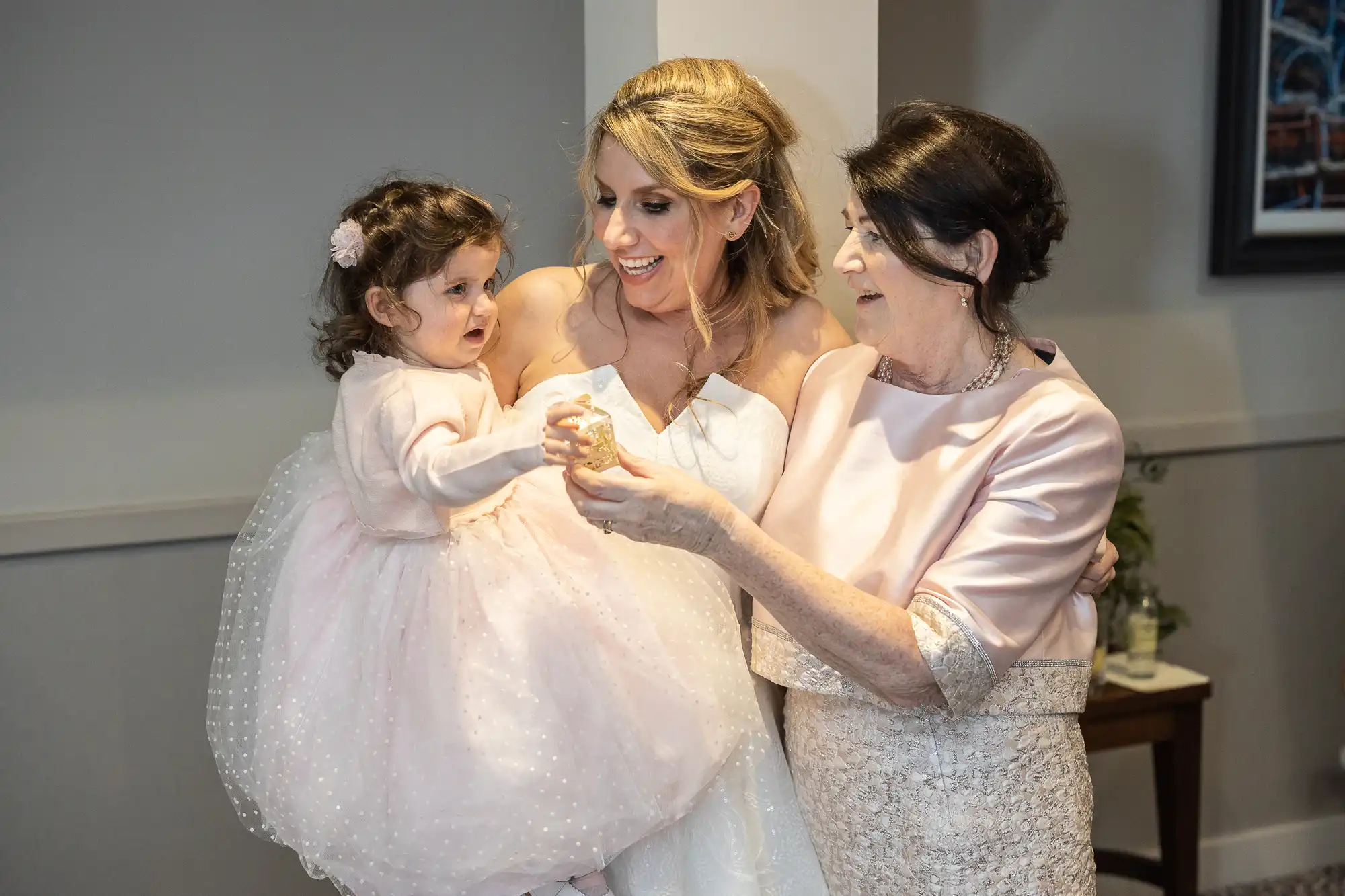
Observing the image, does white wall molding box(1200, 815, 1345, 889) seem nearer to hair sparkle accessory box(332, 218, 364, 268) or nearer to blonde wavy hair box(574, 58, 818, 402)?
blonde wavy hair box(574, 58, 818, 402)

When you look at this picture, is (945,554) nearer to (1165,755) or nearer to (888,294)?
(888,294)

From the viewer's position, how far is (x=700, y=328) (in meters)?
1.94

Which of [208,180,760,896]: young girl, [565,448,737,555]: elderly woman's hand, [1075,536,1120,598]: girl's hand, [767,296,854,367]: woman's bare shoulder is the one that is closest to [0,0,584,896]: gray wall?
[208,180,760,896]: young girl

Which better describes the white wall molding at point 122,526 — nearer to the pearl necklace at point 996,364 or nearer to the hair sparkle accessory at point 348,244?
the hair sparkle accessory at point 348,244

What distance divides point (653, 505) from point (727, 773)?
496 mm

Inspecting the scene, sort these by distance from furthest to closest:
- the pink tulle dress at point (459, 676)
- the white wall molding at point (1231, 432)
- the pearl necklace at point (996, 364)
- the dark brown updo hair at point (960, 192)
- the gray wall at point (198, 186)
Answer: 1. the white wall molding at point (1231, 432)
2. the gray wall at point (198, 186)
3. the pearl necklace at point (996, 364)
4. the dark brown updo hair at point (960, 192)
5. the pink tulle dress at point (459, 676)

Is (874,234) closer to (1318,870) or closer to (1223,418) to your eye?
(1223,418)

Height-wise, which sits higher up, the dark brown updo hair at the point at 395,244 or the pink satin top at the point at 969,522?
the dark brown updo hair at the point at 395,244

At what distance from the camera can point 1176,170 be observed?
326 centimetres

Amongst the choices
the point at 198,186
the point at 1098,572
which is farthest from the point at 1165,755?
the point at 198,186

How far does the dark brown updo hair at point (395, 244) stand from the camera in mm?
1767

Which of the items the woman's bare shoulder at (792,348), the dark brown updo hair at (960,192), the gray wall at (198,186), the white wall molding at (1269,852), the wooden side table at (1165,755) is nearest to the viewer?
the dark brown updo hair at (960,192)

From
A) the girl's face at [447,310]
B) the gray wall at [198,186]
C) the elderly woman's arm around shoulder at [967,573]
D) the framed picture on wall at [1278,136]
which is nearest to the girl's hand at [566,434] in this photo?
the elderly woman's arm around shoulder at [967,573]

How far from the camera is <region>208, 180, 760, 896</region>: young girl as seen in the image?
62.9 inches
